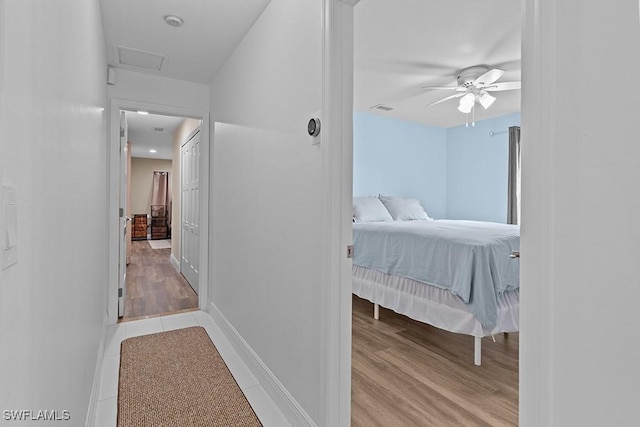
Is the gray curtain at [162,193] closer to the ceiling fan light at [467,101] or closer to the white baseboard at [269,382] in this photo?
the white baseboard at [269,382]

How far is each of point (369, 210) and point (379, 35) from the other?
91.3 inches

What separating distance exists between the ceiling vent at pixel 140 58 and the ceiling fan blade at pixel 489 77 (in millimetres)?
3049

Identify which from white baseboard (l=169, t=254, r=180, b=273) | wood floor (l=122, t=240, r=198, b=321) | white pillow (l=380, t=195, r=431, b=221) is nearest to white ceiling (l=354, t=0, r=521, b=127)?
white pillow (l=380, t=195, r=431, b=221)

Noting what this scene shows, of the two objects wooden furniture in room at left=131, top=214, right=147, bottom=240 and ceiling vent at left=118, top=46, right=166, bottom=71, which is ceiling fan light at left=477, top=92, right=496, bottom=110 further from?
wooden furniture in room at left=131, top=214, right=147, bottom=240

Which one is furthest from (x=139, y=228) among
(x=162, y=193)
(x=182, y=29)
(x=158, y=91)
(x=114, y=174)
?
(x=182, y=29)

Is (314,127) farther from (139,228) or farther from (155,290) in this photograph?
(139,228)

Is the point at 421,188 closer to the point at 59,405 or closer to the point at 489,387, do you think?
the point at 489,387

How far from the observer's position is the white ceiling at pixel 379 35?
7.52 ft

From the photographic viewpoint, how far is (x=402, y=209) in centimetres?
513

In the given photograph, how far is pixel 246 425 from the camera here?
1.76 meters

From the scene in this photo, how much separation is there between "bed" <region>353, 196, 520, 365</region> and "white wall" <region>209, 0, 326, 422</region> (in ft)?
4.45

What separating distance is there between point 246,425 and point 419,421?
92cm

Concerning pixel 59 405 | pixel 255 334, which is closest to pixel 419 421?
pixel 255 334

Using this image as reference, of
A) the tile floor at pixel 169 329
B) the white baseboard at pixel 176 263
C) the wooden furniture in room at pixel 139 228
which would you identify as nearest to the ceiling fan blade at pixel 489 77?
the tile floor at pixel 169 329
